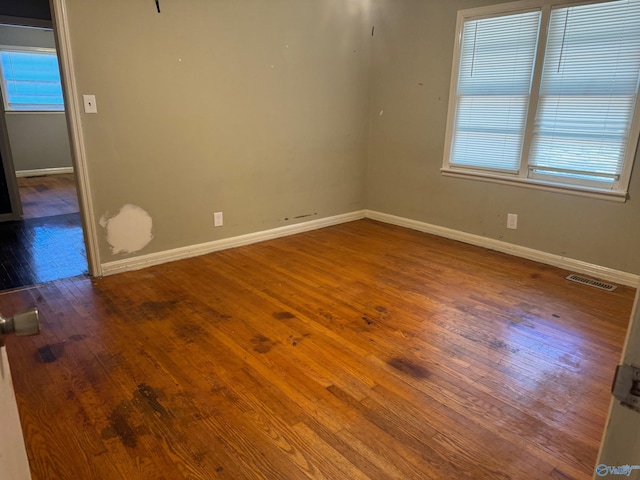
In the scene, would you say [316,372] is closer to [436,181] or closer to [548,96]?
Result: [436,181]

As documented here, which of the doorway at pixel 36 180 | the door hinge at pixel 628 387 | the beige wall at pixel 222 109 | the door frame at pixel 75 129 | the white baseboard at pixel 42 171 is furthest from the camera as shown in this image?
the white baseboard at pixel 42 171

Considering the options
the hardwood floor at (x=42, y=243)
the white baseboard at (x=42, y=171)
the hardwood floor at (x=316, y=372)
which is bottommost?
the hardwood floor at (x=316, y=372)

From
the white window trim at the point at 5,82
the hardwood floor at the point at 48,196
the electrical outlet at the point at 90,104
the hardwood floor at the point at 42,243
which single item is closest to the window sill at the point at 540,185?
the electrical outlet at the point at 90,104

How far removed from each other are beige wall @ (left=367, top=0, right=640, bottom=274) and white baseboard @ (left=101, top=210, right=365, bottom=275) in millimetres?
666

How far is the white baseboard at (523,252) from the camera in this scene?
10.6 ft

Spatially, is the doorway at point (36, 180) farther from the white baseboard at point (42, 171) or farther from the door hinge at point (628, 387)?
the door hinge at point (628, 387)

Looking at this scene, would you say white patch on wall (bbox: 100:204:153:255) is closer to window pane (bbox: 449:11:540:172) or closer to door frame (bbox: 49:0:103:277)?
door frame (bbox: 49:0:103:277)

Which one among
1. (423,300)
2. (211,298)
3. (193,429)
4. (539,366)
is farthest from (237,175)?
(539,366)

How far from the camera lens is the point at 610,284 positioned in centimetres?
320

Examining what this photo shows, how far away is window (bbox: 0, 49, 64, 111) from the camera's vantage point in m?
7.02

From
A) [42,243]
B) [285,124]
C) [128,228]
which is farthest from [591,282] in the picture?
[42,243]

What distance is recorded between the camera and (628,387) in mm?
527

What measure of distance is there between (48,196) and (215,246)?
3523 millimetres

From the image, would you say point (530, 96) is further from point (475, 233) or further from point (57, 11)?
point (57, 11)
